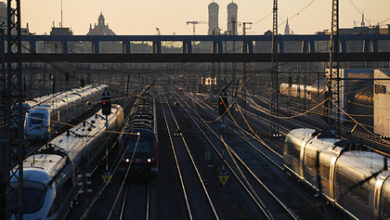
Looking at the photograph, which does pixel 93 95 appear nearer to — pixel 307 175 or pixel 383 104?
pixel 383 104

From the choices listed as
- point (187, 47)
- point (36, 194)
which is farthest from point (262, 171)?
point (36, 194)

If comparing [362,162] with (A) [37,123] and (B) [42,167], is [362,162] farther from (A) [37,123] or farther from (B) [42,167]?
(A) [37,123]

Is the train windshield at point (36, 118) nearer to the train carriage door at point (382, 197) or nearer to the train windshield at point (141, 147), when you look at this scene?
the train windshield at point (141, 147)

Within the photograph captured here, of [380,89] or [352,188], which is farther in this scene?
[380,89]

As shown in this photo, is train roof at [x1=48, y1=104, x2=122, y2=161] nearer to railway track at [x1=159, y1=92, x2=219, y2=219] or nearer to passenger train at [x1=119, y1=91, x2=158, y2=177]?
passenger train at [x1=119, y1=91, x2=158, y2=177]

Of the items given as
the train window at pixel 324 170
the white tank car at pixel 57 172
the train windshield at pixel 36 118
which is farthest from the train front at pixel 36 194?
the train windshield at pixel 36 118

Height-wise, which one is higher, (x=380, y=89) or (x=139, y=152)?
(x=380, y=89)

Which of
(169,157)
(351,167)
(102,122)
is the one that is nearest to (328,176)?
(351,167)

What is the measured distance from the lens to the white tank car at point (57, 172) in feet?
48.1

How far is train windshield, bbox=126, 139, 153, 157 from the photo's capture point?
74.1ft

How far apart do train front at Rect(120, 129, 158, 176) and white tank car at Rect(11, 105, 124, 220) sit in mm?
2225

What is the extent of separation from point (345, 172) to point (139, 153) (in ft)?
35.0

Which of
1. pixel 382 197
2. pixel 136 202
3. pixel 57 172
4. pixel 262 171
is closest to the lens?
pixel 382 197

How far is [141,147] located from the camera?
75.1 ft
